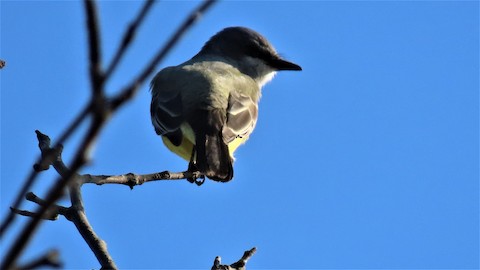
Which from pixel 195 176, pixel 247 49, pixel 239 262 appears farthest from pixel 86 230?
pixel 247 49

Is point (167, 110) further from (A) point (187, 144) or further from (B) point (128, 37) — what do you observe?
(B) point (128, 37)

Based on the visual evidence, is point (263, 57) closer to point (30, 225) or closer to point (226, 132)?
point (226, 132)

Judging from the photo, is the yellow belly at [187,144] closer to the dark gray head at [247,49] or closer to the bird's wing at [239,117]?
the bird's wing at [239,117]

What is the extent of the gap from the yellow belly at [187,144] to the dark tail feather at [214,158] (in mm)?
188

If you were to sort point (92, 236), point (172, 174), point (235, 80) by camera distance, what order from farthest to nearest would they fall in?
point (235, 80) < point (172, 174) < point (92, 236)

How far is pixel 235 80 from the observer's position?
24.4ft

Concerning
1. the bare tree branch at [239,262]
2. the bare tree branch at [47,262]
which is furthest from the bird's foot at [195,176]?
the bare tree branch at [47,262]

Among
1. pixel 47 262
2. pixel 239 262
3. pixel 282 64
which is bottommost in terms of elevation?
pixel 47 262

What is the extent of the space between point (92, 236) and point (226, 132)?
9.18ft

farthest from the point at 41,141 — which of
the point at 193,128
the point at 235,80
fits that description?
the point at 235,80

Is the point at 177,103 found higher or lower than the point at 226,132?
higher

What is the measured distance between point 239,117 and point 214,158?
2.86 feet

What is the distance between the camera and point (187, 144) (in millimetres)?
6609

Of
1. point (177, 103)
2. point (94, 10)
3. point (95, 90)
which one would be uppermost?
point (177, 103)
